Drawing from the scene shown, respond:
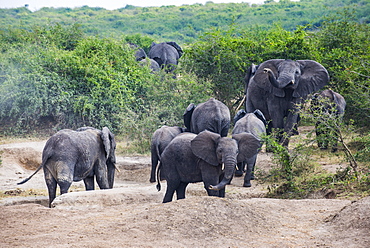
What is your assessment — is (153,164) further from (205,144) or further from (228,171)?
(228,171)

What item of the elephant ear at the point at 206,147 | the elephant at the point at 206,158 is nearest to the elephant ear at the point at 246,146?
the elephant at the point at 206,158

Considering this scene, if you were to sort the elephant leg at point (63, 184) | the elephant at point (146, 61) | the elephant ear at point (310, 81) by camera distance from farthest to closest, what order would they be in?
the elephant at point (146, 61), the elephant ear at point (310, 81), the elephant leg at point (63, 184)

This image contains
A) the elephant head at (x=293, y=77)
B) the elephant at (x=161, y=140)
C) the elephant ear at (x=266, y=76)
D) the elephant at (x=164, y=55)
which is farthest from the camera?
the elephant at (x=164, y=55)

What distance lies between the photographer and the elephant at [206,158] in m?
7.93

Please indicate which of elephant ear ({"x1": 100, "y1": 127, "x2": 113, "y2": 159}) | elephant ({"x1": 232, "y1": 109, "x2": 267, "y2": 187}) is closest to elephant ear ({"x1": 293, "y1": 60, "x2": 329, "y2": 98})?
elephant ({"x1": 232, "y1": 109, "x2": 267, "y2": 187})

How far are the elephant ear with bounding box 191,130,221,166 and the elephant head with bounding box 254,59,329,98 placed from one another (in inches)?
177

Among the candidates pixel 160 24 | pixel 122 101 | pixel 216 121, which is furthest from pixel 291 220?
pixel 160 24

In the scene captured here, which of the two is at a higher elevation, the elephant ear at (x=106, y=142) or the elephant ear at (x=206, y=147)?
the elephant ear at (x=206, y=147)

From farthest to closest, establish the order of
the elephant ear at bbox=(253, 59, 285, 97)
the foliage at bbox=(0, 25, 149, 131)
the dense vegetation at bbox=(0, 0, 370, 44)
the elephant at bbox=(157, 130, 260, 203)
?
the dense vegetation at bbox=(0, 0, 370, 44) < the foliage at bbox=(0, 25, 149, 131) < the elephant ear at bbox=(253, 59, 285, 97) < the elephant at bbox=(157, 130, 260, 203)

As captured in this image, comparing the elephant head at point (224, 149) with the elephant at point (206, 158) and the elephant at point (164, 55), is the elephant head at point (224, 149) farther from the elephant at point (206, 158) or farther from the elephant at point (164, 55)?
the elephant at point (164, 55)

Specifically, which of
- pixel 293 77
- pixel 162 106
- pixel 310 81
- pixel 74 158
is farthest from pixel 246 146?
pixel 162 106

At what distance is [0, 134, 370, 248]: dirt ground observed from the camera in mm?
6114

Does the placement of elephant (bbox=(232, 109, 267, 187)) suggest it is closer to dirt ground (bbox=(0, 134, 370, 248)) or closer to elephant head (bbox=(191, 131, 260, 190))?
elephant head (bbox=(191, 131, 260, 190))

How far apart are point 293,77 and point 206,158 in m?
5.04
